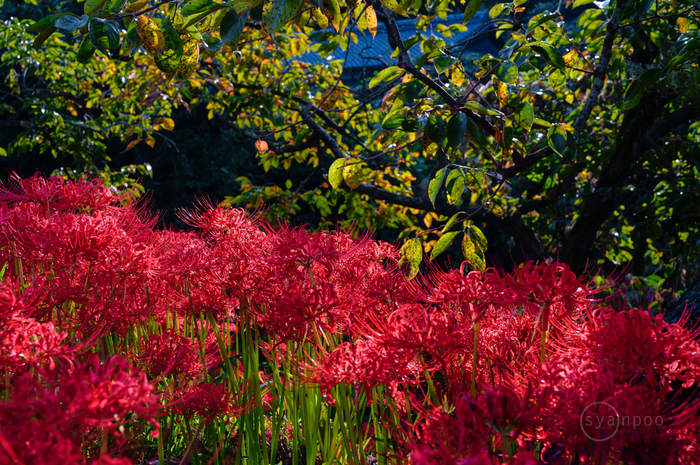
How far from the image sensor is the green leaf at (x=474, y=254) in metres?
1.62

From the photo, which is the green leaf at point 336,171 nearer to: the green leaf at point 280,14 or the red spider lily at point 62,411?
the green leaf at point 280,14

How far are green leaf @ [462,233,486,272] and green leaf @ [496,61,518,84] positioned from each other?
0.51m

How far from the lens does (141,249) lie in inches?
53.7

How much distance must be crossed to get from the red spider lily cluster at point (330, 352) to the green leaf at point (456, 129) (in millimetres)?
417

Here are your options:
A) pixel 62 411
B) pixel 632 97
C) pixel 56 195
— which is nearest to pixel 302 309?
pixel 62 411

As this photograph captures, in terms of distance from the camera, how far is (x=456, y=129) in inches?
59.2

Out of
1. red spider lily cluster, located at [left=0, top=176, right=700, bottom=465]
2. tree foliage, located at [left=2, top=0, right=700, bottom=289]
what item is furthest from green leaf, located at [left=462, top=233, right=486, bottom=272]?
red spider lily cluster, located at [left=0, top=176, right=700, bottom=465]

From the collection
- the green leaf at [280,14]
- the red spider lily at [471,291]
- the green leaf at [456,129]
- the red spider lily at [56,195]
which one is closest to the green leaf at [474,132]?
the green leaf at [456,129]

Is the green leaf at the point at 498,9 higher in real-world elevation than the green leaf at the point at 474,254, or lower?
higher

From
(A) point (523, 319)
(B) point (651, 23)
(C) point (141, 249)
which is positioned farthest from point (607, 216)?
(C) point (141, 249)

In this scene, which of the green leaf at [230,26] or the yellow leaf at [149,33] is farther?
the yellow leaf at [149,33]

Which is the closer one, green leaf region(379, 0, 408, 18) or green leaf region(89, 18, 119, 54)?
green leaf region(89, 18, 119, 54)

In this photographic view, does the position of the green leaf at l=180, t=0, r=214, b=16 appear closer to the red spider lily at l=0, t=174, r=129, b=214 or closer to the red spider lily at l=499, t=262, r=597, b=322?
the red spider lily at l=0, t=174, r=129, b=214

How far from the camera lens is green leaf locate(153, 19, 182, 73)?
4.35ft
